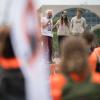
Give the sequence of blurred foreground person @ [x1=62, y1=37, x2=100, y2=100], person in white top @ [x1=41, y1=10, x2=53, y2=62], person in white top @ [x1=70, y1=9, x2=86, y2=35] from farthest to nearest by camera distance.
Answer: person in white top @ [x1=70, y1=9, x2=86, y2=35] → person in white top @ [x1=41, y1=10, x2=53, y2=62] → blurred foreground person @ [x1=62, y1=37, x2=100, y2=100]

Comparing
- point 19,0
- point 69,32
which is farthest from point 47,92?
point 69,32

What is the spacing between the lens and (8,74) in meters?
2.89

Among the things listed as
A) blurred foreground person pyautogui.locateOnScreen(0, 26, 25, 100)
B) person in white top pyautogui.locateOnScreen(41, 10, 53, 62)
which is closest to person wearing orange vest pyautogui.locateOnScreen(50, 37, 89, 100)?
blurred foreground person pyautogui.locateOnScreen(0, 26, 25, 100)

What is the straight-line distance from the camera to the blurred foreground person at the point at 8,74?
2838 mm

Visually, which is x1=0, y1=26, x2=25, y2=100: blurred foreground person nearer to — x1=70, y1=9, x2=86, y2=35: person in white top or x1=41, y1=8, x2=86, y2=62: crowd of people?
x1=41, y1=8, x2=86, y2=62: crowd of people

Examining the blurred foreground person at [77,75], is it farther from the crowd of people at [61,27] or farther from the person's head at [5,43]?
the crowd of people at [61,27]

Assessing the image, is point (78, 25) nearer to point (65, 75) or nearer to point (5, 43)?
point (65, 75)

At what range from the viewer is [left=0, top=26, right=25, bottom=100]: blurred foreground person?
2838 millimetres

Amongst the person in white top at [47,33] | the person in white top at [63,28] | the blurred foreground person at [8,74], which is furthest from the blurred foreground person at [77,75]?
the person in white top at [63,28]

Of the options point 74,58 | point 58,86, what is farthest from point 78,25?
point 74,58

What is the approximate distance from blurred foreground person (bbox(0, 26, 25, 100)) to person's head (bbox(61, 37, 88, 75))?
699mm

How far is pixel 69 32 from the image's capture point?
11492 millimetres

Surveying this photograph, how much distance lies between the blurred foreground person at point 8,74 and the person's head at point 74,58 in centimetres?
70

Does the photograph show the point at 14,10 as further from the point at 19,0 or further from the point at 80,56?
the point at 80,56
